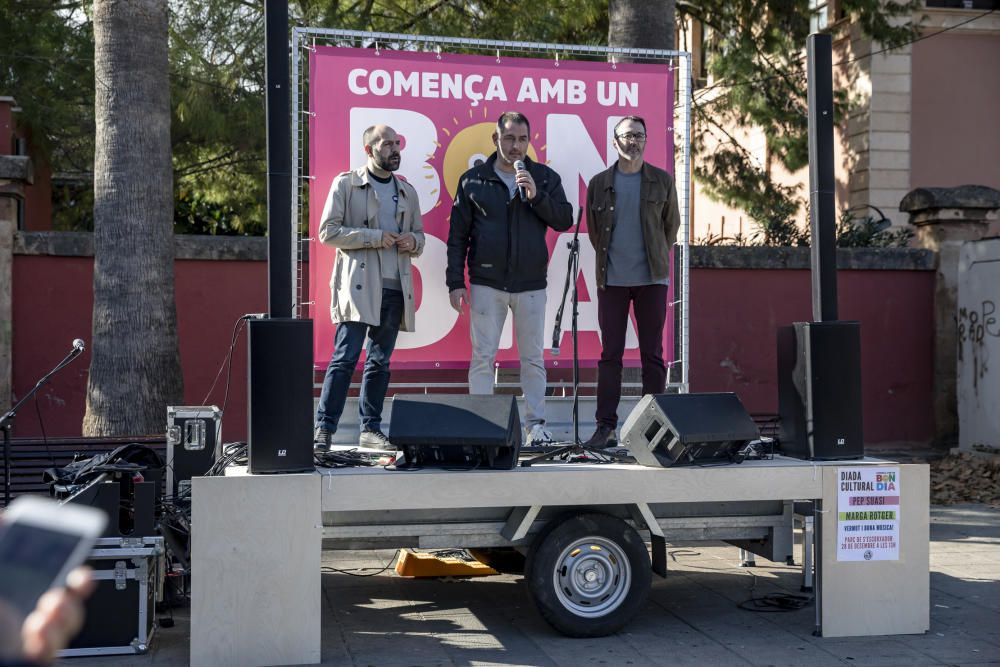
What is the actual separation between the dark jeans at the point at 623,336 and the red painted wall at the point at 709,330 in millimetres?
4017

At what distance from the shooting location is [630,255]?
6652 millimetres

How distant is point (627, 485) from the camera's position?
5227 mm

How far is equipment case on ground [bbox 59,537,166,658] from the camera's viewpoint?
16.1 ft

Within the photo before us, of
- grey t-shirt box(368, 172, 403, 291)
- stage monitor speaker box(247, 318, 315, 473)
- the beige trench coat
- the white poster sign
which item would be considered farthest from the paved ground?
grey t-shirt box(368, 172, 403, 291)

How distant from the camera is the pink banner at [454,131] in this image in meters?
7.17

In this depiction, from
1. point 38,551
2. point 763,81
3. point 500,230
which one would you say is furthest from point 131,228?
point 763,81

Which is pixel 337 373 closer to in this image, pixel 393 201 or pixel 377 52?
pixel 393 201

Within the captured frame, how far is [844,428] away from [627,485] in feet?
3.83

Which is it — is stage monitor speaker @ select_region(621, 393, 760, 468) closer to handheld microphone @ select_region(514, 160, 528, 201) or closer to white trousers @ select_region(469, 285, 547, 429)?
white trousers @ select_region(469, 285, 547, 429)

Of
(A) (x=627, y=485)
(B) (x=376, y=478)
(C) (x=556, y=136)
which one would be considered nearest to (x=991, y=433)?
(C) (x=556, y=136)

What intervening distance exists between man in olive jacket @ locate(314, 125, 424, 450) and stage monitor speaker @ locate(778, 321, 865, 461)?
220 centimetres

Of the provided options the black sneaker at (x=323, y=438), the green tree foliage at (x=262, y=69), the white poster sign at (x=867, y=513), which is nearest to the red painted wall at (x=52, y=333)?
the green tree foliage at (x=262, y=69)

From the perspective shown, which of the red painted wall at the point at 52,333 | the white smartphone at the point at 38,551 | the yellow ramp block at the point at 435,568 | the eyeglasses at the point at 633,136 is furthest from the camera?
the red painted wall at the point at 52,333

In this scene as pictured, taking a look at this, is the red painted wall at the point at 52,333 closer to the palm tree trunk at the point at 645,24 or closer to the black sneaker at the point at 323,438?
the black sneaker at the point at 323,438
